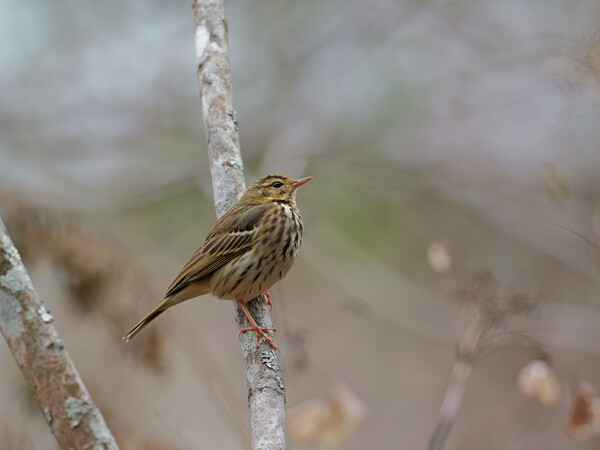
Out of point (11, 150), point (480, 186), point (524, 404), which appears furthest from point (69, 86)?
point (524, 404)

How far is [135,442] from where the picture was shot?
4.48m

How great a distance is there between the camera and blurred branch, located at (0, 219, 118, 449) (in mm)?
3035

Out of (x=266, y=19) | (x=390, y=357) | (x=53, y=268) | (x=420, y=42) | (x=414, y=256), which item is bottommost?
(x=390, y=357)

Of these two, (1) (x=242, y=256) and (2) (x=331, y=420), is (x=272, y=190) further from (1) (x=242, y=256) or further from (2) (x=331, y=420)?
(2) (x=331, y=420)

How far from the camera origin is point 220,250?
4613 millimetres

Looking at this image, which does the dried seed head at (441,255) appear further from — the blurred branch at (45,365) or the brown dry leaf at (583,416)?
the blurred branch at (45,365)

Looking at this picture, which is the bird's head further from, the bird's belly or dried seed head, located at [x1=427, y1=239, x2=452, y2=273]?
dried seed head, located at [x1=427, y1=239, x2=452, y2=273]

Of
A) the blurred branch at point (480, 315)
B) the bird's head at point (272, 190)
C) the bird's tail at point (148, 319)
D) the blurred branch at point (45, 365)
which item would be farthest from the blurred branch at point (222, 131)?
the blurred branch at point (480, 315)

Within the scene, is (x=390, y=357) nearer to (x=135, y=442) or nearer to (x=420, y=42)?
(x=420, y=42)

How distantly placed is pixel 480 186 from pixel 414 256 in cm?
192

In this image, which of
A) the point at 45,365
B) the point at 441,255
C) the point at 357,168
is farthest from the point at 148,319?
the point at 357,168

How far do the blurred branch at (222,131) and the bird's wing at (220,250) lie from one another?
0.50 feet

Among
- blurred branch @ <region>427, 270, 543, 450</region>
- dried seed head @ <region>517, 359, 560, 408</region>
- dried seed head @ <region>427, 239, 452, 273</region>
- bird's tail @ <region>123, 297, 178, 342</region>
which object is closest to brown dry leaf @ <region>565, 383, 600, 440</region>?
dried seed head @ <region>517, 359, 560, 408</region>

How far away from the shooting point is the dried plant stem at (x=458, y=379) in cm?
271
